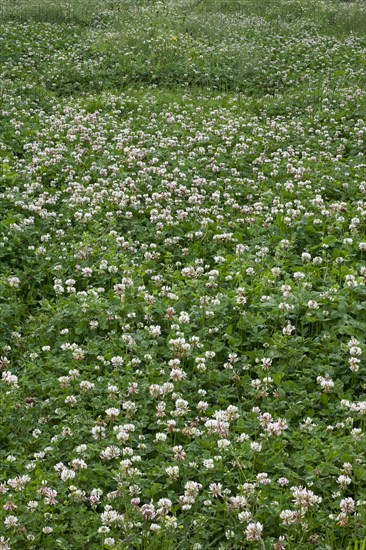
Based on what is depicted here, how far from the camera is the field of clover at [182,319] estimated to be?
424cm

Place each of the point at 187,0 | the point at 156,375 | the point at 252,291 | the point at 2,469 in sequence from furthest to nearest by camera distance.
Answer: the point at 187,0 → the point at 252,291 → the point at 156,375 → the point at 2,469

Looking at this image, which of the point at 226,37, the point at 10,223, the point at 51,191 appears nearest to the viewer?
the point at 10,223

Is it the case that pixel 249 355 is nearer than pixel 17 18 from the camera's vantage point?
Yes

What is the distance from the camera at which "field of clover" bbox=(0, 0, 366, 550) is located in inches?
167

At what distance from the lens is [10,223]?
836 centimetres

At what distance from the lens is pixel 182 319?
6215mm

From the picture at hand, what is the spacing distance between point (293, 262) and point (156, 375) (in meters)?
2.41

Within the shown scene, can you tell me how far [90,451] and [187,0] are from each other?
24.4 m

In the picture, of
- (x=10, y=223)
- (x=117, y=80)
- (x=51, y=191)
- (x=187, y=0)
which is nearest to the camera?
(x=10, y=223)

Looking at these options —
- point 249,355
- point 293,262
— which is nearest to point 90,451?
point 249,355

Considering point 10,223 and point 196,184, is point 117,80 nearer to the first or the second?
point 196,184

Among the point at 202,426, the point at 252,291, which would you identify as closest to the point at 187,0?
the point at 252,291

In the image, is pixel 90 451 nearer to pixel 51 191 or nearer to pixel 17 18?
pixel 51 191

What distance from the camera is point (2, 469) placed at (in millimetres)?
4727
